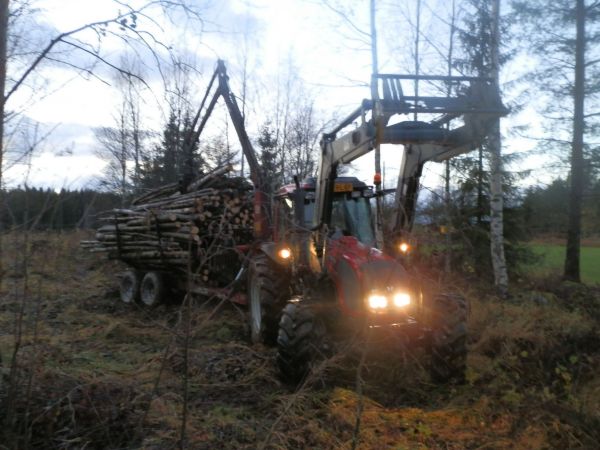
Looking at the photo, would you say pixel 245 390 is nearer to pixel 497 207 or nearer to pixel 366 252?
pixel 366 252

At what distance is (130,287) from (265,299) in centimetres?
556

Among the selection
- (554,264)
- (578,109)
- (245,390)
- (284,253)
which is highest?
(578,109)

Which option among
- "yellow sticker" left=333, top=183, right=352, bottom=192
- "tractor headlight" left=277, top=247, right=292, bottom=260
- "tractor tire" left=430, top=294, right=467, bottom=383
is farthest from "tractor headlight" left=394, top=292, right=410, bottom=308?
"tractor headlight" left=277, top=247, right=292, bottom=260

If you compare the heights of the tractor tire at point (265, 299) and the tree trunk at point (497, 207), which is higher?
the tree trunk at point (497, 207)

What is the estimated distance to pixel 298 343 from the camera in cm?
561

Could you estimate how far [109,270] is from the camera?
1536 centimetres

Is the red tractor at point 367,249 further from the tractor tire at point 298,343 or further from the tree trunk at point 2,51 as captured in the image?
the tree trunk at point 2,51

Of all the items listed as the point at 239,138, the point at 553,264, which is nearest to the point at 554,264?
the point at 553,264

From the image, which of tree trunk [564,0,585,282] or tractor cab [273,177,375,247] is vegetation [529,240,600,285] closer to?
tree trunk [564,0,585,282]

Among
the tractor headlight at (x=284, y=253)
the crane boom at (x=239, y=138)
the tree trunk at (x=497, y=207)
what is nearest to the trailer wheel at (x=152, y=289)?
the crane boom at (x=239, y=138)

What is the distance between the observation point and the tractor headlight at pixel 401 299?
231 inches

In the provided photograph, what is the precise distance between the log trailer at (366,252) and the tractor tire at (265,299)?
15 mm

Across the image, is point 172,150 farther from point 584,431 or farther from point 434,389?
point 584,431

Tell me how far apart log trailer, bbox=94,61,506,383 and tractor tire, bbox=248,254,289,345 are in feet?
0.05
